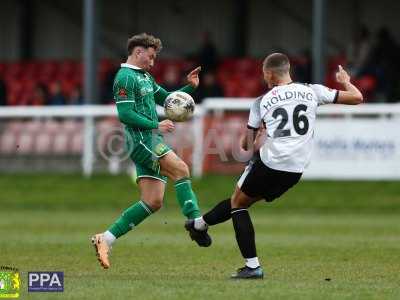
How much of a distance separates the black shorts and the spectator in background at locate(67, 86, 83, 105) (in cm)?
1907

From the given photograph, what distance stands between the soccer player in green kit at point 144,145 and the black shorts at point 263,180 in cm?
101

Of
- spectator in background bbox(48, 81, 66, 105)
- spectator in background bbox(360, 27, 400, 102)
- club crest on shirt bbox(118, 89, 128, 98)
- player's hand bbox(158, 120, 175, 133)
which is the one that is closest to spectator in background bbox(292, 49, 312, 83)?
spectator in background bbox(360, 27, 400, 102)

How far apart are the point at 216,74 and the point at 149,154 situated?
69.9 ft

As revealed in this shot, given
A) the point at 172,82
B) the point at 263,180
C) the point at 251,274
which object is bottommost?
the point at 172,82

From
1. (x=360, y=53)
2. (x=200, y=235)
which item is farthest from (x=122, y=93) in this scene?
(x=360, y=53)

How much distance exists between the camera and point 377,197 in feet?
75.9

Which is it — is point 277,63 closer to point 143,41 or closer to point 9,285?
point 143,41

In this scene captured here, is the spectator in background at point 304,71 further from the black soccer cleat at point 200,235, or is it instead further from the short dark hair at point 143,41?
the black soccer cleat at point 200,235

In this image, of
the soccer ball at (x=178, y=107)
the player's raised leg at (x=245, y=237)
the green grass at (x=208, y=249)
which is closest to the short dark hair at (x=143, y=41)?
the soccer ball at (x=178, y=107)

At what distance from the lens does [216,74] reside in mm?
33312

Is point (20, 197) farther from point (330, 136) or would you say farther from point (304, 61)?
point (304, 61)

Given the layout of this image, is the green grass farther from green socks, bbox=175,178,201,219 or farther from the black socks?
green socks, bbox=175,178,201,219

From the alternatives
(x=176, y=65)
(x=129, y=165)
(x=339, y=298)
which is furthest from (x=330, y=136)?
(x=339, y=298)

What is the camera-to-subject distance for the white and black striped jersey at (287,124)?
10.9m
